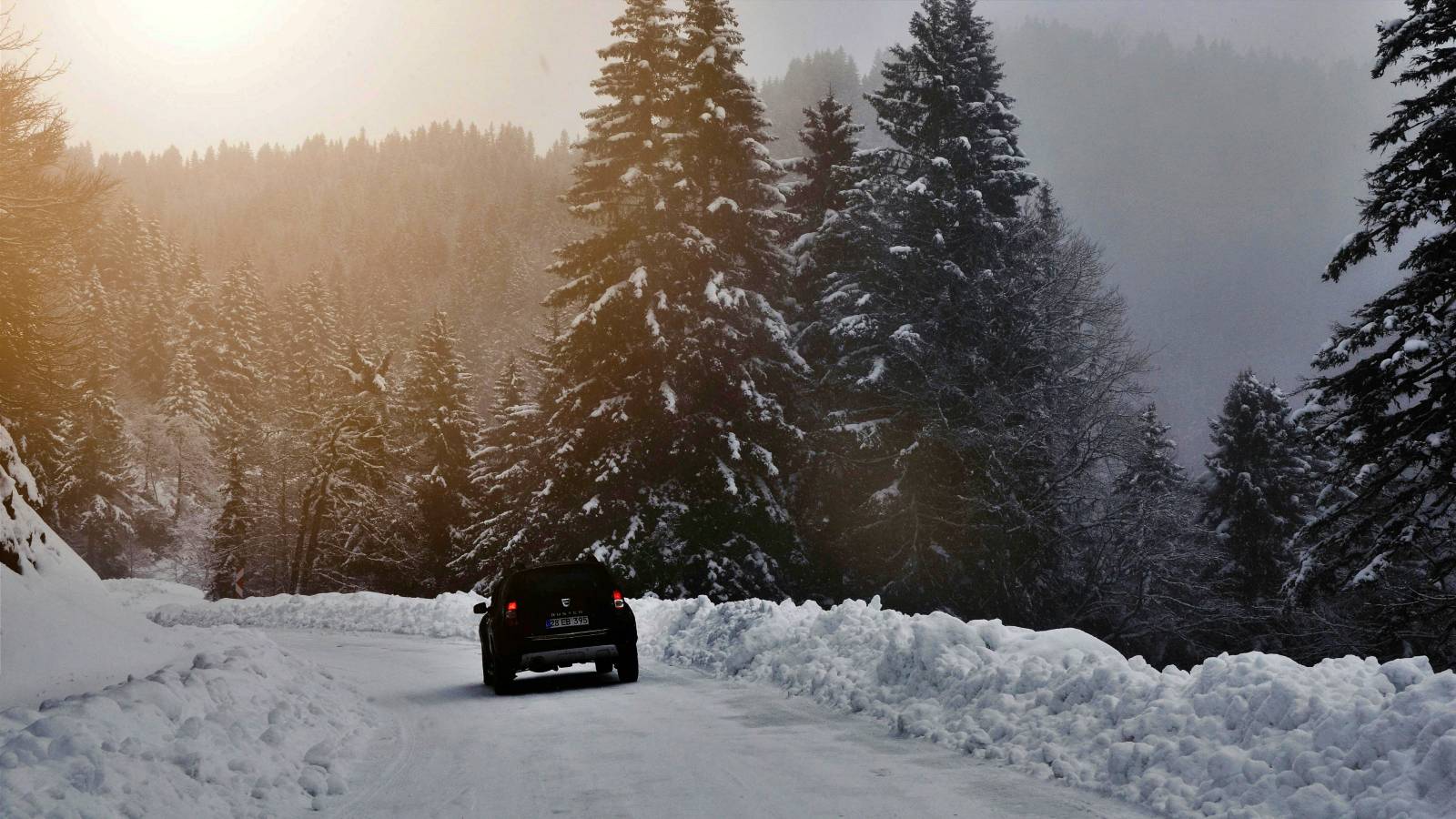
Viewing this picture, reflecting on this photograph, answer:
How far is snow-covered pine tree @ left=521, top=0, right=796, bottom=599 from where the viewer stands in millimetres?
25219

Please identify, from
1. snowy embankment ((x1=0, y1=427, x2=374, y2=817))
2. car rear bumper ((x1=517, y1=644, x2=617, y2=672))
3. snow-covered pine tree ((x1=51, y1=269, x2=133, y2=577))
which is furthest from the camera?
snow-covered pine tree ((x1=51, y1=269, x2=133, y2=577))

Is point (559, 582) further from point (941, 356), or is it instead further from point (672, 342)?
point (941, 356)

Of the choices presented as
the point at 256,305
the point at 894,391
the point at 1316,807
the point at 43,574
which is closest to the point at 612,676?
the point at 43,574

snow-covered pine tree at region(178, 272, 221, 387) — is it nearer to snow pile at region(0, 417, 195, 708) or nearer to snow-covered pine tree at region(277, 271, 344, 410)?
snow-covered pine tree at region(277, 271, 344, 410)

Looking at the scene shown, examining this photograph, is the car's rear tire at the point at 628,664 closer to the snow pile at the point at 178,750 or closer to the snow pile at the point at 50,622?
the snow pile at the point at 178,750

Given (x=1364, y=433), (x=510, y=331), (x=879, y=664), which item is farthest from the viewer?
(x=510, y=331)

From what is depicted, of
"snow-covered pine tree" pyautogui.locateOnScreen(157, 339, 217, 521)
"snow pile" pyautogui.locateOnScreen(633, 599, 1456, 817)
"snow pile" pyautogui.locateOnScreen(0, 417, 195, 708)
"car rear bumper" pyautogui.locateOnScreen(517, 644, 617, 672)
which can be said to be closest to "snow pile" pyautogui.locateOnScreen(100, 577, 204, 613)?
"snow-covered pine tree" pyautogui.locateOnScreen(157, 339, 217, 521)

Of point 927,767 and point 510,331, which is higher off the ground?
point 510,331

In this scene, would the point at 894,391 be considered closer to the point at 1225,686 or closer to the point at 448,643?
the point at 448,643

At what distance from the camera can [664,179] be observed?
1037 inches

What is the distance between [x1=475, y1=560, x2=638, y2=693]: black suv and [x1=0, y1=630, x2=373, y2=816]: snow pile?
10.6ft

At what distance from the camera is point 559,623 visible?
43.8ft

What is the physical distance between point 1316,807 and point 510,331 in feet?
436

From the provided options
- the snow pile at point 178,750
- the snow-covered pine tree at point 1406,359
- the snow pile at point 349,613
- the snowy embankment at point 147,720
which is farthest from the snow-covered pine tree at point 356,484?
the snow-covered pine tree at point 1406,359
